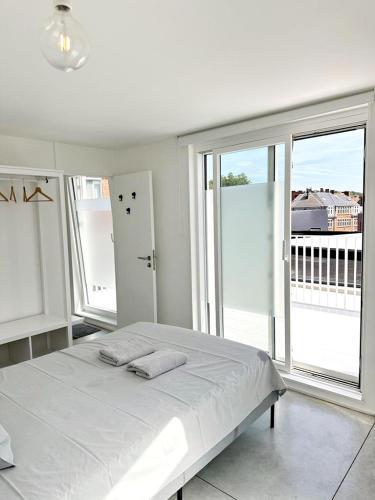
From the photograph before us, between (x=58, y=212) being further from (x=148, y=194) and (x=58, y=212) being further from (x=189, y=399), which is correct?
(x=189, y=399)

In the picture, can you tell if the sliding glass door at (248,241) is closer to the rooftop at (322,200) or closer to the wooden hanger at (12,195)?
the rooftop at (322,200)

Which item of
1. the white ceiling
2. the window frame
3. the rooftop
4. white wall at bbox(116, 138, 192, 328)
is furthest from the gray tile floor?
the window frame

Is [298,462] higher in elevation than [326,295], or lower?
lower

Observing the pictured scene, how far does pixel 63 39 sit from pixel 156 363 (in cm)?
172

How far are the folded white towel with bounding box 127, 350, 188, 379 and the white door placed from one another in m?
1.87

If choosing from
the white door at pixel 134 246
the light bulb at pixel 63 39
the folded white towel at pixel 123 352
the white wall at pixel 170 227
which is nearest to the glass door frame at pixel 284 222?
the white wall at pixel 170 227

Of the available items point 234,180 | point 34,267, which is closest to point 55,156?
point 34,267

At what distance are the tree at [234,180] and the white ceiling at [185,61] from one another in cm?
53

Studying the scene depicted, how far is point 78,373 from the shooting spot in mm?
2188

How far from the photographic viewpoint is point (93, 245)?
549cm

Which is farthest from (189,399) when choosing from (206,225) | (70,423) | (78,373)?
(206,225)

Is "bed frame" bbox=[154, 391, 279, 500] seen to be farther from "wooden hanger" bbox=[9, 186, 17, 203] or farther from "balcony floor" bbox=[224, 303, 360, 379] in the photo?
"wooden hanger" bbox=[9, 186, 17, 203]

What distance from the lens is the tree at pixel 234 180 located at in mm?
3395

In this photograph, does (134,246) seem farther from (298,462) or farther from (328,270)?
(298,462)
